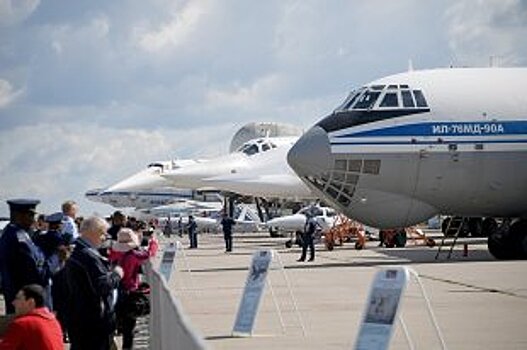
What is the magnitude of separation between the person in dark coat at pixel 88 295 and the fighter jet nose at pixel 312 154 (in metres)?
17.1

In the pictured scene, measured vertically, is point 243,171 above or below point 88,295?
above

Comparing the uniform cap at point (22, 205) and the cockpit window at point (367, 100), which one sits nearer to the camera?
the uniform cap at point (22, 205)

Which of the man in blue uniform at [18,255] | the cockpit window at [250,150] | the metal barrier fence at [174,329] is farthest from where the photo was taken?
the cockpit window at [250,150]

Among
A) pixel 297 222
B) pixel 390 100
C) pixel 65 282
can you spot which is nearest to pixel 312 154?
pixel 390 100

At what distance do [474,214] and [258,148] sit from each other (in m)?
25.9

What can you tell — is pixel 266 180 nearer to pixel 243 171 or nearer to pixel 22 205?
pixel 243 171

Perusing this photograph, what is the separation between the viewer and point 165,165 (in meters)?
80.8

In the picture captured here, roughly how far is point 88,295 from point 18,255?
1.72 meters

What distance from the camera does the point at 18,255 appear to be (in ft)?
34.4

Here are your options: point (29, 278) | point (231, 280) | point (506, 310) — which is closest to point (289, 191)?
point (231, 280)

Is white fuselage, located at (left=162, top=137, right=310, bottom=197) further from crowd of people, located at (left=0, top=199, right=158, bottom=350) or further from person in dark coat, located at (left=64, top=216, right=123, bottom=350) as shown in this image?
person in dark coat, located at (left=64, top=216, right=123, bottom=350)

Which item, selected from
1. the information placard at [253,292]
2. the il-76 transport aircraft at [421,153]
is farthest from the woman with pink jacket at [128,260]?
the il-76 transport aircraft at [421,153]

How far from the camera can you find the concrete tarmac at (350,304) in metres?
12.3

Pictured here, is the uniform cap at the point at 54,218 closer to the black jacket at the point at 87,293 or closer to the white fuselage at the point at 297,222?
the black jacket at the point at 87,293
